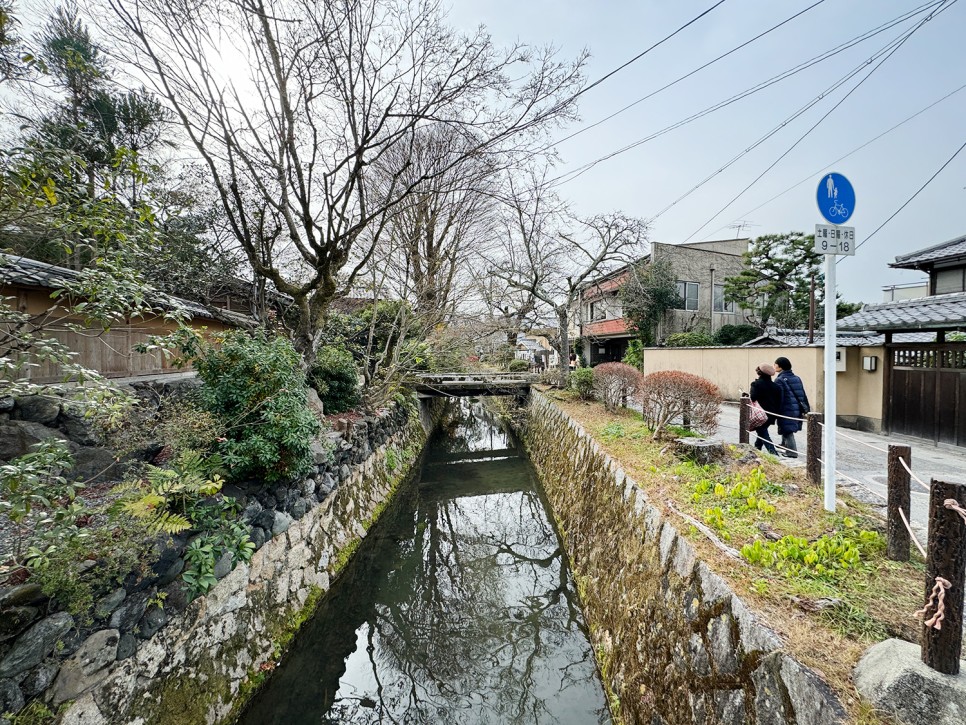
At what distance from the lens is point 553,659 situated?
17.1ft

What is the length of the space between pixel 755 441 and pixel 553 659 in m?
5.31

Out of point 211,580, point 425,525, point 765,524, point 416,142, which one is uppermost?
point 416,142

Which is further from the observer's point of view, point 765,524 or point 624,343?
point 624,343

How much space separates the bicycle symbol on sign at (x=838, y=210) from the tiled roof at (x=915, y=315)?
5439 mm

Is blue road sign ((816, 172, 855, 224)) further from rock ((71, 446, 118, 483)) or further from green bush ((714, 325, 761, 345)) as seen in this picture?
green bush ((714, 325, 761, 345))

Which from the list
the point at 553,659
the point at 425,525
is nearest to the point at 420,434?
the point at 425,525

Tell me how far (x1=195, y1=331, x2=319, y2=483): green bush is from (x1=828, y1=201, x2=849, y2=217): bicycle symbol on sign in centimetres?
676

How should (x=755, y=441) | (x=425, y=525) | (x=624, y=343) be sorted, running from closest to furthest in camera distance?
(x=755, y=441), (x=425, y=525), (x=624, y=343)

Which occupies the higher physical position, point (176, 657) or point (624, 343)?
point (624, 343)

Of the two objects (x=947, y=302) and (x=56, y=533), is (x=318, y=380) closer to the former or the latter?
(x=56, y=533)

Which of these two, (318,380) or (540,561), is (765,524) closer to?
(540,561)

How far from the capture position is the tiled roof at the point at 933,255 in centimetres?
857

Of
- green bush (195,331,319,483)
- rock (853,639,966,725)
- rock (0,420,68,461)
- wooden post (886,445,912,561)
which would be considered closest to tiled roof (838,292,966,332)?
wooden post (886,445,912,561)

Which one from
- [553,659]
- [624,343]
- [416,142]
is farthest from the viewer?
[624,343]
